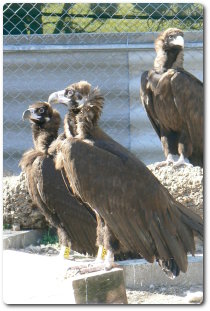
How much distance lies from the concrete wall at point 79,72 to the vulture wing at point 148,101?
9 cm

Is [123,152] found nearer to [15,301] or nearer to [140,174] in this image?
[140,174]

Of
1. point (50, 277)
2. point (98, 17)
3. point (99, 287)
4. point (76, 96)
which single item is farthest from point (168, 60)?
point (99, 287)

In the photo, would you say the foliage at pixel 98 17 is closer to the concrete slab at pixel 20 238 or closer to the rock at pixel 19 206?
the rock at pixel 19 206

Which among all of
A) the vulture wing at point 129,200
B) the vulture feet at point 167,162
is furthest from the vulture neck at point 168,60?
the vulture wing at point 129,200

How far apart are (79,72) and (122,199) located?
1.39m

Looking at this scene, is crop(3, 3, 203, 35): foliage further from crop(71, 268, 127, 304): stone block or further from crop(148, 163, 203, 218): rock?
crop(71, 268, 127, 304): stone block

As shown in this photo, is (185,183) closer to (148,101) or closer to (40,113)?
(148,101)

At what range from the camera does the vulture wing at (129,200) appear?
13.6 ft

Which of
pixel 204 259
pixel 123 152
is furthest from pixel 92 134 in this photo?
pixel 204 259

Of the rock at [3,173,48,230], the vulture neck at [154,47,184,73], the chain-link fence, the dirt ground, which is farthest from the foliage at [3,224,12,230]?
the vulture neck at [154,47,184,73]

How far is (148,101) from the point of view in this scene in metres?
5.39

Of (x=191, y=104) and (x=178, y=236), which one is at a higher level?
(x=191, y=104)

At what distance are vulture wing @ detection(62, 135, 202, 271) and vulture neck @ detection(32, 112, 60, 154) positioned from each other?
→ 73 cm

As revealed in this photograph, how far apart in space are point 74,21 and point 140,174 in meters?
1.26
